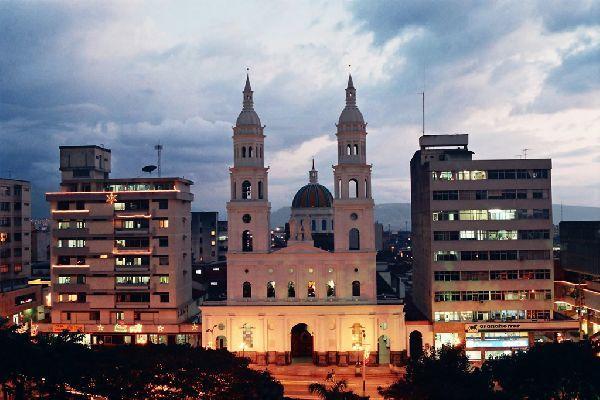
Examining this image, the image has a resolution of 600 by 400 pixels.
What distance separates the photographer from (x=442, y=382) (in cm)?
4766

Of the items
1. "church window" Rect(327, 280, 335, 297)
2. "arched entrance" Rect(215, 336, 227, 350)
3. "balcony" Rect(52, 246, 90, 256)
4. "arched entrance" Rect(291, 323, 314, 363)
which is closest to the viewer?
"arched entrance" Rect(215, 336, 227, 350)

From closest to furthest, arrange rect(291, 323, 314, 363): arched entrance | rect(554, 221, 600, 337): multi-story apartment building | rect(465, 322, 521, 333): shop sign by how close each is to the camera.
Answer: rect(465, 322, 521, 333): shop sign
rect(554, 221, 600, 337): multi-story apartment building
rect(291, 323, 314, 363): arched entrance

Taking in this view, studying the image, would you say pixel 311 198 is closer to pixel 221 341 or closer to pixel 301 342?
pixel 301 342

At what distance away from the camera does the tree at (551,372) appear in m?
47.0

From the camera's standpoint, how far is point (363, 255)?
82.1 metres

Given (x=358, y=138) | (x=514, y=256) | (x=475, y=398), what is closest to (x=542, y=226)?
(x=514, y=256)

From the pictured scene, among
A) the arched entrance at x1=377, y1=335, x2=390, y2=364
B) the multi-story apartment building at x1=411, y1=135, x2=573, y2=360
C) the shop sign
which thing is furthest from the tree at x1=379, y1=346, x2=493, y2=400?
the multi-story apartment building at x1=411, y1=135, x2=573, y2=360

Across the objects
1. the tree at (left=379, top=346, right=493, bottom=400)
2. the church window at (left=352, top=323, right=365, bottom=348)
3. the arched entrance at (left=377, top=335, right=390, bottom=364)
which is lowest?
the arched entrance at (left=377, top=335, right=390, bottom=364)

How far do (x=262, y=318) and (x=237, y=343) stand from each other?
4.88m

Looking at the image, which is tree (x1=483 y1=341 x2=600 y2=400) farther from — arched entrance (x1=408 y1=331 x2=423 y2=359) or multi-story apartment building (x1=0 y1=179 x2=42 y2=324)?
multi-story apartment building (x1=0 y1=179 x2=42 y2=324)

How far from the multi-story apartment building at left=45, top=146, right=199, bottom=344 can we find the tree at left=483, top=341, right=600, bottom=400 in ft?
157

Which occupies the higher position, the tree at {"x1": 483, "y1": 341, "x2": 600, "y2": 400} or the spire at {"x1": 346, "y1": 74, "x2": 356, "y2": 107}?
the spire at {"x1": 346, "y1": 74, "x2": 356, "y2": 107}

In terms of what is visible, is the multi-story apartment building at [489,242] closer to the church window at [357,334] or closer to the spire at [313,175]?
the church window at [357,334]

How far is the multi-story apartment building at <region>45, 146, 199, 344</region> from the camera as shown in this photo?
87.4m
